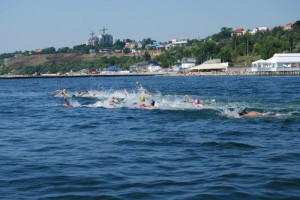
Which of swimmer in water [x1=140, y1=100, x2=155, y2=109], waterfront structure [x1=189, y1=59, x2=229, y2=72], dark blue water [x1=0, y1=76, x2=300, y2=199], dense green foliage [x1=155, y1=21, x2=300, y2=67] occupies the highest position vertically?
dense green foliage [x1=155, y1=21, x2=300, y2=67]

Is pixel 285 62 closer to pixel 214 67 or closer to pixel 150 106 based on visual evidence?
pixel 214 67

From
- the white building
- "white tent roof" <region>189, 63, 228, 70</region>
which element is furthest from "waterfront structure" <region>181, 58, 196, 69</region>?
the white building

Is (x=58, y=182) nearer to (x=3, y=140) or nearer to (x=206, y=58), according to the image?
(x=3, y=140)

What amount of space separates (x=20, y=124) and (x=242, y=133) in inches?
548

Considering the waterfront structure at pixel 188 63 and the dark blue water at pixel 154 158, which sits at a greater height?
the waterfront structure at pixel 188 63

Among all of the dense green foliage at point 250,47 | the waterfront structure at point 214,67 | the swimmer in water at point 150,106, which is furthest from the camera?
the waterfront structure at point 214,67

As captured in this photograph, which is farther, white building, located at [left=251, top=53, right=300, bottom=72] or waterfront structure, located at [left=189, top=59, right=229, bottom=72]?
waterfront structure, located at [left=189, top=59, right=229, bottom=72]

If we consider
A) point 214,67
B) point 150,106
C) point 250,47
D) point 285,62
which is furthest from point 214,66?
point 150,106

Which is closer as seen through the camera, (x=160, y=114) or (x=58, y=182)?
(x=58, y=182)

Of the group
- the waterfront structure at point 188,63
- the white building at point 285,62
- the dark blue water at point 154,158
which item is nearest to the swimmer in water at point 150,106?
the dark blue water at point 154,158

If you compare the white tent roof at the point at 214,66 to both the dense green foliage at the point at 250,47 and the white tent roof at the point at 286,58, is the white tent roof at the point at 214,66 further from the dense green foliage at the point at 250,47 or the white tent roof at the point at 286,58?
the white tent roof at the point at 286,58

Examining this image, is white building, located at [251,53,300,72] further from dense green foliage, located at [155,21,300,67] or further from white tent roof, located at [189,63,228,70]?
white tent roof, located at [189,63,228,70]

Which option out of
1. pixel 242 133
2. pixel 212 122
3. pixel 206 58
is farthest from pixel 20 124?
pixel 206 58

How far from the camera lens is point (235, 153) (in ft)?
53.7
